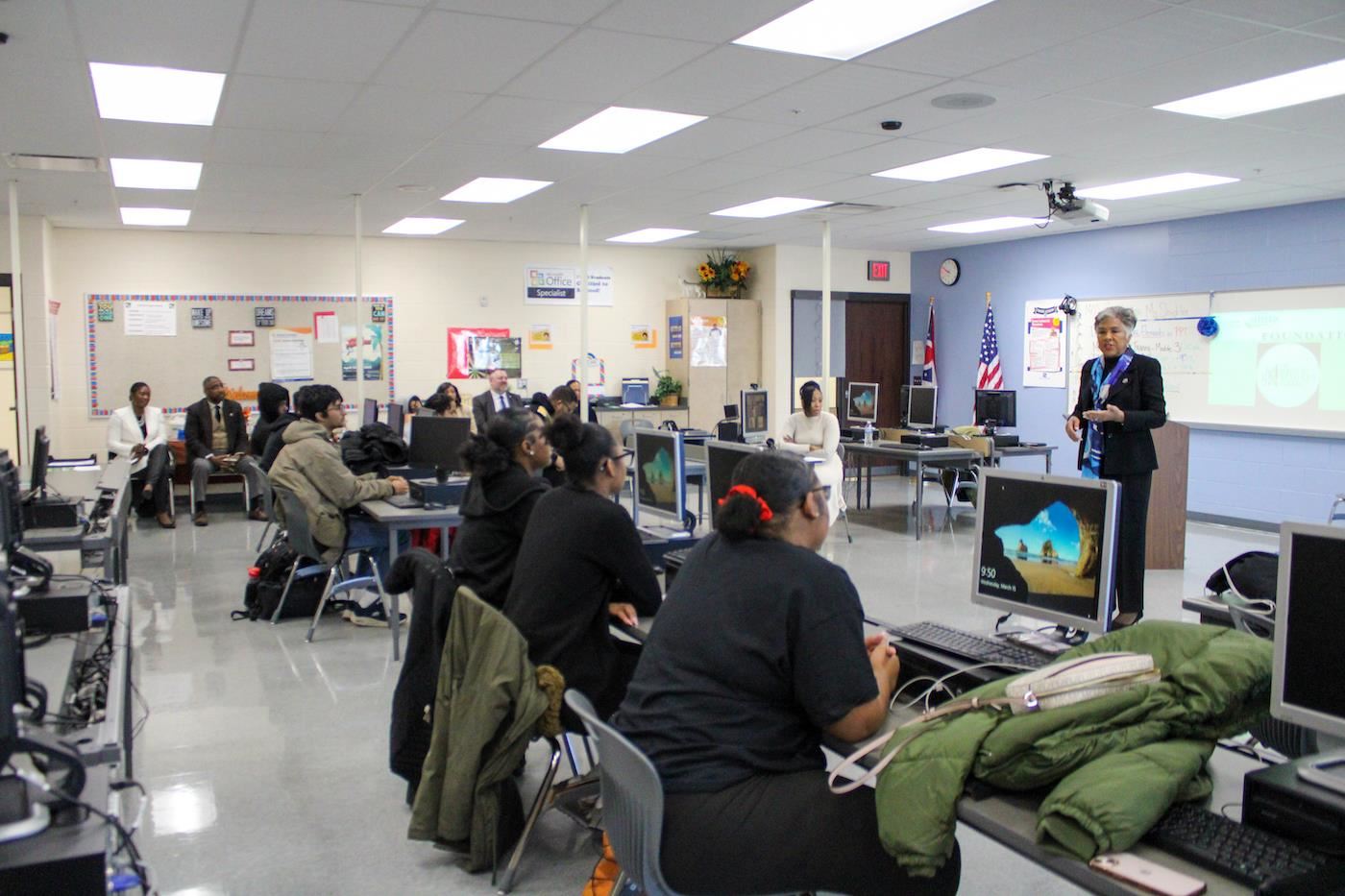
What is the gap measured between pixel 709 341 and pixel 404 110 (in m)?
6.52

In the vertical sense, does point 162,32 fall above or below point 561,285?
above

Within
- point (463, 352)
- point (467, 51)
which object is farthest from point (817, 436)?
point (463, 352)

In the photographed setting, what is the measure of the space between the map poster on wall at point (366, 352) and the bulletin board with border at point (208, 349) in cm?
2

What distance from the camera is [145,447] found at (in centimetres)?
895

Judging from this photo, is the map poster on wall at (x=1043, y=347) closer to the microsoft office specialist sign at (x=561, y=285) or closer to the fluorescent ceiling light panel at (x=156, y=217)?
the microsoft office specialist sign at (x=561, y=285)

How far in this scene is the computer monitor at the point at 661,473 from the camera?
167 inches

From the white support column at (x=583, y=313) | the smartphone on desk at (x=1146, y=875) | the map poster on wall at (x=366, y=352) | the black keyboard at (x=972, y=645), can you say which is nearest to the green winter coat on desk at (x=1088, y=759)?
the smartphone on desk at (x=1146, y=875)

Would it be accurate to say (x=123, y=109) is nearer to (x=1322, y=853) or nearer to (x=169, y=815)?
(x=169, y=815)

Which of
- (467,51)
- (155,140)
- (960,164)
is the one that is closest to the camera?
(467,51)

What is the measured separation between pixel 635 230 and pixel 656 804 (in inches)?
343

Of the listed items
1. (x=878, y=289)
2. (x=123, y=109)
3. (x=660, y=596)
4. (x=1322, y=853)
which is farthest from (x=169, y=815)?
(x=878, y=289)

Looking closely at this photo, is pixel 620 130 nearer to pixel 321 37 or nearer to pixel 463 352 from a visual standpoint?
pixel 321 37

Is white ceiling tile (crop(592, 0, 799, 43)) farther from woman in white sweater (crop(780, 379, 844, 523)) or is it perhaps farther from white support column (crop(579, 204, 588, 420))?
white support column (crop(579, 204, 588, 420))

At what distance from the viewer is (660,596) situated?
299cm
